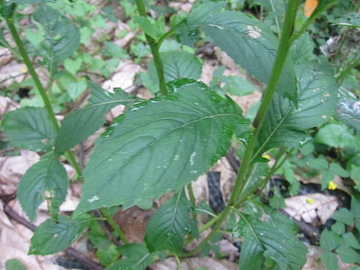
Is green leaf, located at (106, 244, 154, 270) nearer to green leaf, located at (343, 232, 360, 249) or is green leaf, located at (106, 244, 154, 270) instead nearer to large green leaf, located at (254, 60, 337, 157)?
large green leaf, located at (254, 60, 337, 157)

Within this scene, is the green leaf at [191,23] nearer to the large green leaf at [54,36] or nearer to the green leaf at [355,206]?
the large green leaf at [54,36]

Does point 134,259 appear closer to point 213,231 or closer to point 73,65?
point 213,231

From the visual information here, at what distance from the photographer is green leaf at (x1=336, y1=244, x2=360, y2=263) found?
173 cm

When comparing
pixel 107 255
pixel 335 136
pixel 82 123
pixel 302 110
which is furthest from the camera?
pixel 335 136

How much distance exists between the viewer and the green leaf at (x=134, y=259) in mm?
1466

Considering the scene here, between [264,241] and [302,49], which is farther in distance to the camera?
[302,49]

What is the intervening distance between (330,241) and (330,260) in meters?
0.12

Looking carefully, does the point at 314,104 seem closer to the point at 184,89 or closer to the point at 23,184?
the point at 184,89

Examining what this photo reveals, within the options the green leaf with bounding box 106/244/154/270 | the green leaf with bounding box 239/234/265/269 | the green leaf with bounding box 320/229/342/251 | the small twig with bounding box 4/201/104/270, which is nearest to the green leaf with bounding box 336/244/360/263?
the green leaf with bounding box 320/229/342/251

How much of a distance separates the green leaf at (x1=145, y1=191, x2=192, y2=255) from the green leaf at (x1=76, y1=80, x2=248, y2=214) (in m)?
0.78

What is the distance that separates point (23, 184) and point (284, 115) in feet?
3.73

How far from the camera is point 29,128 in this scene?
57.0 inches

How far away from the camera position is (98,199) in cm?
55

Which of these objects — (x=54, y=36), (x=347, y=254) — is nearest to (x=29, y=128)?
(x=54, y=36)
